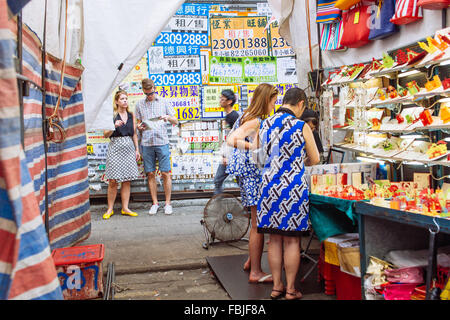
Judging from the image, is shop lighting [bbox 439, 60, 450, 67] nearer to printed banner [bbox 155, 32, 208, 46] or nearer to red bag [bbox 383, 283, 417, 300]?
red bag [bbox 383, 283, 417, 300]

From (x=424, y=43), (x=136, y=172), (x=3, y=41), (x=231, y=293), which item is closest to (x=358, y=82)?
(x=424, y=43)

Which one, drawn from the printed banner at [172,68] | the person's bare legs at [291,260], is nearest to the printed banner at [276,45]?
the printed banner at [172,68]

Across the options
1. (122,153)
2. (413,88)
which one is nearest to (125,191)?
(122,153)

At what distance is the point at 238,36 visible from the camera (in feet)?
32.0

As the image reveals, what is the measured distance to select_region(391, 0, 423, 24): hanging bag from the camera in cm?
459

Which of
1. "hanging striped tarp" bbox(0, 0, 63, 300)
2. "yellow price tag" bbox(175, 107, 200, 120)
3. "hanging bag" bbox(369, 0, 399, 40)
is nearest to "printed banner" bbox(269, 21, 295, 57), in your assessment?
"yellow price tag" bbox(175, 107, 200, 120)

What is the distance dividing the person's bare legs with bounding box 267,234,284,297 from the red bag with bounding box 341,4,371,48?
9.21ft

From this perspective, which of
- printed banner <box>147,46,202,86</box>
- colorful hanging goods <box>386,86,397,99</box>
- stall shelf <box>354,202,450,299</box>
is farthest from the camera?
printed banner <box>147,46,202,86</box>

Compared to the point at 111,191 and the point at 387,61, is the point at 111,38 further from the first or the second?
the point at 111,191

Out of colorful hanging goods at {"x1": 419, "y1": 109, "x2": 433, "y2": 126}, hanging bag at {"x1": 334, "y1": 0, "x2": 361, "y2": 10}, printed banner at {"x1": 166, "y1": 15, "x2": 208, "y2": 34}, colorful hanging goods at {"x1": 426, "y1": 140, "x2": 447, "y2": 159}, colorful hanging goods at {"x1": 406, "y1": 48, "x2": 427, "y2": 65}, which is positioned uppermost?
printed banner at {"x1": 166, "y1": 15, "x2": 208, "y2": 34}

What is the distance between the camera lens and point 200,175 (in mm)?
9789

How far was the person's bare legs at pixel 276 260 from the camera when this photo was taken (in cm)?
441

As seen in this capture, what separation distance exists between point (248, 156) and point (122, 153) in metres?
4.26

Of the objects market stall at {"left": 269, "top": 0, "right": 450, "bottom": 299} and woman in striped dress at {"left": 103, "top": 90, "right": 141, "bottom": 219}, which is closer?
market stall at {"left": 269, "top": 0, "right": 450, "bottom": 299}
